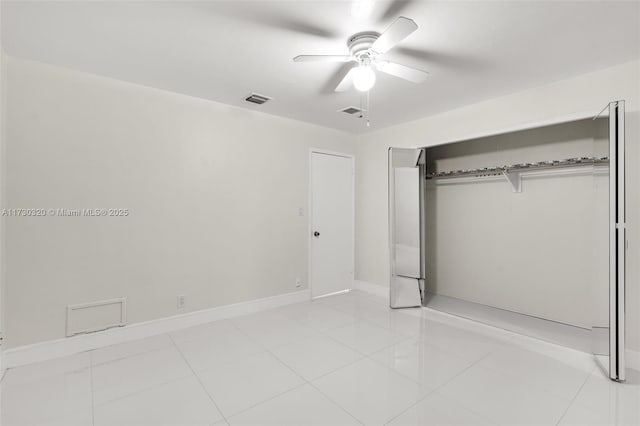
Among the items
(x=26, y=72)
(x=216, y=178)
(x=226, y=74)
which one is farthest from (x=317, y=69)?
(x=26, y=72)

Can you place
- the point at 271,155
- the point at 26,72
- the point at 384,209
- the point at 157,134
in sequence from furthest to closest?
the point at 384,209, the point at 271,155, the point at 157,134, the point at 26,72

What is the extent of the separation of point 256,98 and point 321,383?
296 cm

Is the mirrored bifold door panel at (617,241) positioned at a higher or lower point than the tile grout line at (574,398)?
higher

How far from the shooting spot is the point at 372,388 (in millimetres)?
2236

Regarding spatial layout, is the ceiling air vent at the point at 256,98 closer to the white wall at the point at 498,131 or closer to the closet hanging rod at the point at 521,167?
the white wall at the point at 498,131

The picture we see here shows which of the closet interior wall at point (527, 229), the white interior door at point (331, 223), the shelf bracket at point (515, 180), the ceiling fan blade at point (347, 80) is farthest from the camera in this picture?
the white interior door at point (331, 223)

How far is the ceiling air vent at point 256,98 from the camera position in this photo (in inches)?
134

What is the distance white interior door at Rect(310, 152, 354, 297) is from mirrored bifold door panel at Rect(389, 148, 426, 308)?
95 cm

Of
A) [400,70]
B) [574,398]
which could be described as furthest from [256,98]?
[574,398]

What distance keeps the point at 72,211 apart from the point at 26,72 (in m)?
1.24

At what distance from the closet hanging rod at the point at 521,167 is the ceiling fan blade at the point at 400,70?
5.97 feet

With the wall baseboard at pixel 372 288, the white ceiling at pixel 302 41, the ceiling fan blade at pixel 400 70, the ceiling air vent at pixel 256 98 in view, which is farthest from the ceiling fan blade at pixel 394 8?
the wall baseboard at pixel 372 288

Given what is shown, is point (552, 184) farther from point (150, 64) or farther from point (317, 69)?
point (150, 64)

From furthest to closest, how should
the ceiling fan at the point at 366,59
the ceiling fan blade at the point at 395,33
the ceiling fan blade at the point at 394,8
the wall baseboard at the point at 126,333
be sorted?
the wall baseboard at the point at 126,333, the ceiling fan at the point at 366,59, the ceiling fan blade at the point at 394,8, the ceiling fan blade at the point at 395,33
